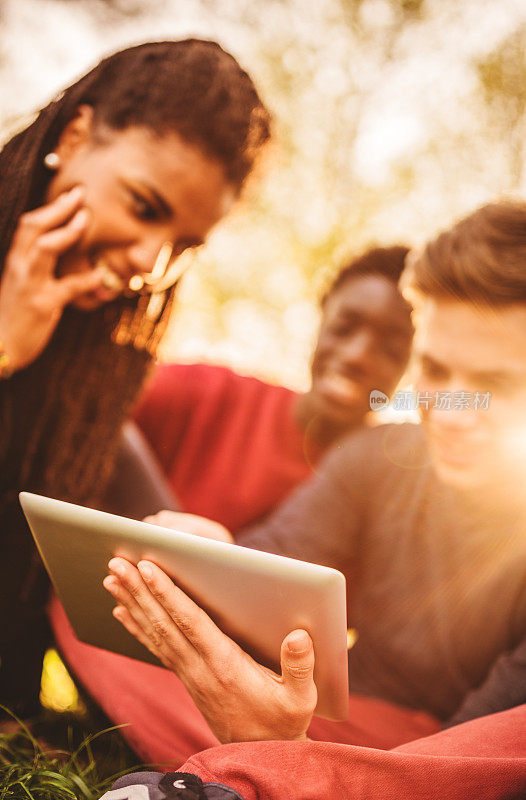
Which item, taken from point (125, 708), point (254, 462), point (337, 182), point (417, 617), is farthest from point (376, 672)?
point (337, 182)

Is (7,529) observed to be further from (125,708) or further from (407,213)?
(407,213)

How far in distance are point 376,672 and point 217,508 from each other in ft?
1.90

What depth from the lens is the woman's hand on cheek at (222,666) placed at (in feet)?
2.22

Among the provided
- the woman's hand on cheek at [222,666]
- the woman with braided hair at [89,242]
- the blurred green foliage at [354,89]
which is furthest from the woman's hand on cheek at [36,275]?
the woman's hand on cheek at [222,666]

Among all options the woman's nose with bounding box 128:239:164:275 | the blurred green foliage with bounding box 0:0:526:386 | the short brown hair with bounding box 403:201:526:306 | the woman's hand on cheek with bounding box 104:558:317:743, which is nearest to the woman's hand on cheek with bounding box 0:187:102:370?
the woman's nose with bounding box 128:239:164:275

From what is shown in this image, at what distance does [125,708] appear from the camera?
954 mm

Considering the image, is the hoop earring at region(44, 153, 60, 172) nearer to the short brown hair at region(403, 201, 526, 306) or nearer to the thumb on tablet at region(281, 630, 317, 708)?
the short brown hair at region(403, 201, 526, 306)

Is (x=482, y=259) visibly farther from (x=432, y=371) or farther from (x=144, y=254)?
(x=144, y=254)

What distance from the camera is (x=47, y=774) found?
85cm

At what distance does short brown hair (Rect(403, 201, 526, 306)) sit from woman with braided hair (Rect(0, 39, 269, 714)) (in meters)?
0.45

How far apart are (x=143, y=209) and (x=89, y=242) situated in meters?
0.13

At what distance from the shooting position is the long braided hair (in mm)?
1103

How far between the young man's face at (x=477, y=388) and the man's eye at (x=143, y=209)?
0.58 metres

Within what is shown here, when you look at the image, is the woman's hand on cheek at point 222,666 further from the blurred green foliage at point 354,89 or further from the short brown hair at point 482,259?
the blurred green foliage at point 354,89
